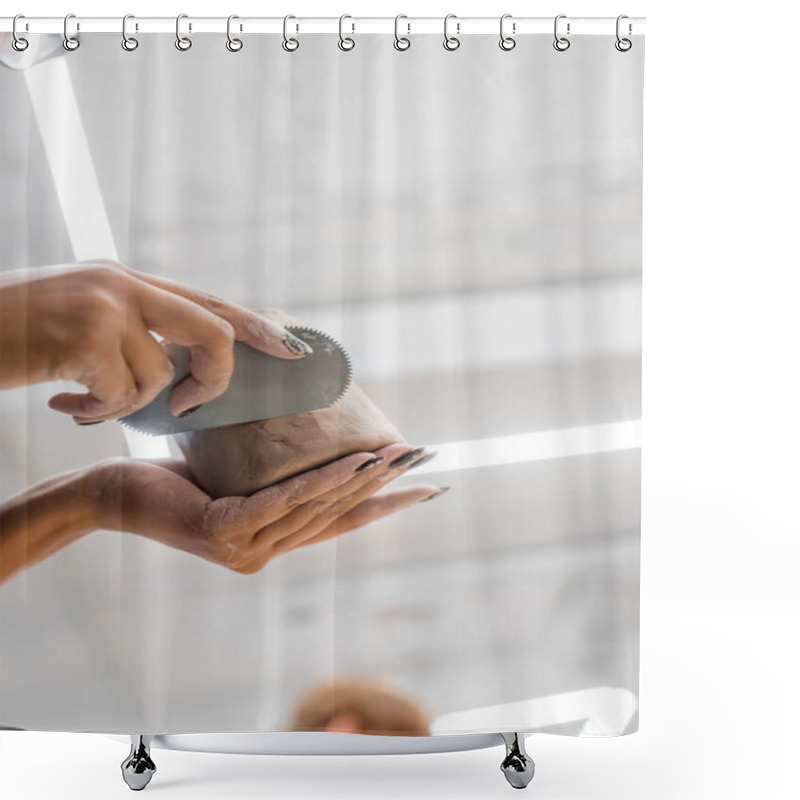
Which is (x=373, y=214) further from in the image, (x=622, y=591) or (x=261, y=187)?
(x=622, y=591)

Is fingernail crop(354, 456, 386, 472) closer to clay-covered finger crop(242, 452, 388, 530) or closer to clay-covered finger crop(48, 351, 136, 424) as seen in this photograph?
clay-covered finger crop(242, 452, 388, 530)

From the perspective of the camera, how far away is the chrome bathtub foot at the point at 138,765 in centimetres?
217

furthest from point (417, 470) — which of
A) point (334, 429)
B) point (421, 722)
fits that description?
point (421, 722)

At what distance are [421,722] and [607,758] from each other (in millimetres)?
536

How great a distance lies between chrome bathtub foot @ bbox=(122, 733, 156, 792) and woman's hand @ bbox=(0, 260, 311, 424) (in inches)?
27.9

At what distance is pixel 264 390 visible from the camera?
2031 mm

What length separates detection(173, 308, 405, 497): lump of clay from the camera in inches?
80.0

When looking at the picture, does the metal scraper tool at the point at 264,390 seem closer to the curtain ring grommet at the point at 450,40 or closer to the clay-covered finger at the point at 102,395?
the clay-covered finger at the point at 102,395

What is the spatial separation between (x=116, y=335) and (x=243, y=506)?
0.41 m

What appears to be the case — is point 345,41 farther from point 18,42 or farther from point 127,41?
point 18,42

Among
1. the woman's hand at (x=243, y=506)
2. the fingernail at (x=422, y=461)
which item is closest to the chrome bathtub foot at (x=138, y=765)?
the woman's hand at (x=243, y=506)

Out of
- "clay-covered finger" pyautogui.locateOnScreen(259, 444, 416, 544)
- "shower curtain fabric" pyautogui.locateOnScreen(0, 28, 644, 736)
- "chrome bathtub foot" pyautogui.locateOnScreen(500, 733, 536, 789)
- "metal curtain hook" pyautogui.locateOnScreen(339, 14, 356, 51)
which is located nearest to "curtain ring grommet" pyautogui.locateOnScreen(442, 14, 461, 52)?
"shower curtain fabric" pyautogui.locateOnScreen(0, 28, 644, 736)

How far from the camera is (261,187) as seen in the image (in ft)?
6.63

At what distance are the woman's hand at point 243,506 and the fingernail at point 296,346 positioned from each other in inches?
8.7
